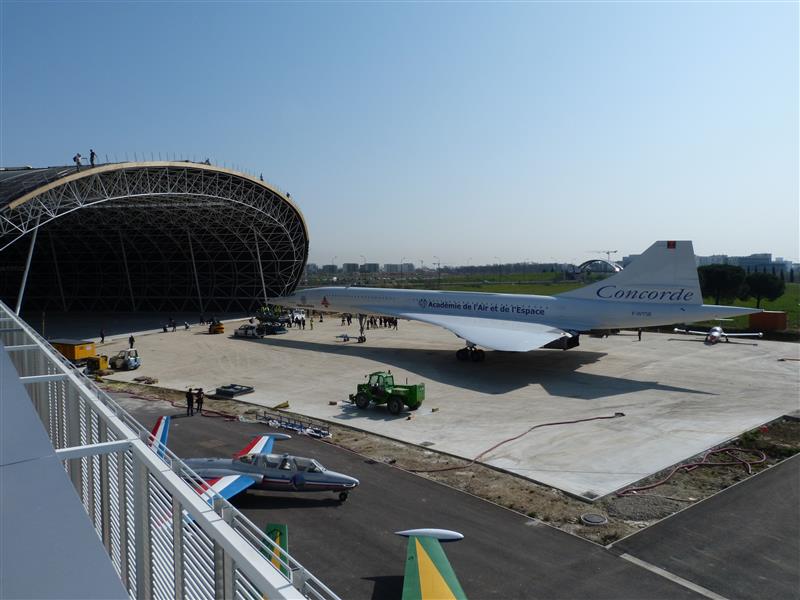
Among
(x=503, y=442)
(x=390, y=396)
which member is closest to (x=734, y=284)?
(x=390, y=396)

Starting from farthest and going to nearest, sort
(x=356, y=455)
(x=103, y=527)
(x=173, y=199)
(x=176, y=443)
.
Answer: (x=173, y=199) → (x=176, y=443) → (x=356, y=455) → (x=103, y=527)

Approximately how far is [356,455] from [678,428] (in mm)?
12803

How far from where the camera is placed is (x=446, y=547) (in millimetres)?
12609

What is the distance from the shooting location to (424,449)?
19.6 metres

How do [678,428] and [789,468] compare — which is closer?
[789,468]

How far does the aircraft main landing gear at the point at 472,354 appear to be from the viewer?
3497 cm

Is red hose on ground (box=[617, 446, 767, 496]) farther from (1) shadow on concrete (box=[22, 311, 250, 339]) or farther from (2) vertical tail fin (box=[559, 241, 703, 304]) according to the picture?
(1) shadow on concrete (box=[22, 311, 250, 339])

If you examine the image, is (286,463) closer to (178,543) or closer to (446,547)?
(446,547)

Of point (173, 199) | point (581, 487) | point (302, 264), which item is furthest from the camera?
point (302, 264)

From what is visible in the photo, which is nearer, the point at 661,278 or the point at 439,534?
the point at 439,534

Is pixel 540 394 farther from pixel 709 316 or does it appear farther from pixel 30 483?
pixel 30 483

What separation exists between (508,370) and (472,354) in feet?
10.5

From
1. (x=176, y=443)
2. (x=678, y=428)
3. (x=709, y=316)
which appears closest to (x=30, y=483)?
(x=176, y=443)

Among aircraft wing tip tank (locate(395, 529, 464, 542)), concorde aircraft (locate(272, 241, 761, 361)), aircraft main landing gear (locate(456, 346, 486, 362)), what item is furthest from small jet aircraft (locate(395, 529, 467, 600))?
aircraft main landing gear (locate(456, 346, 486, 362))
